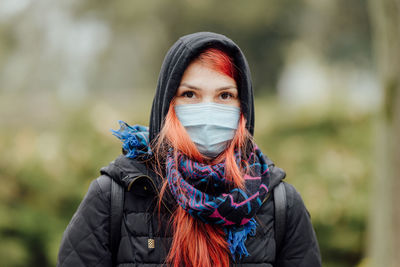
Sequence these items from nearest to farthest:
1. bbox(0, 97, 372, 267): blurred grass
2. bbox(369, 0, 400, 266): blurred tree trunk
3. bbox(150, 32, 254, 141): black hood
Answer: bbox(150, 32, 254, 141): black hood
bbox(369, 0, 400, 266): blurred tree trunk
bbox(0, 97, 372, 267): blurred grass

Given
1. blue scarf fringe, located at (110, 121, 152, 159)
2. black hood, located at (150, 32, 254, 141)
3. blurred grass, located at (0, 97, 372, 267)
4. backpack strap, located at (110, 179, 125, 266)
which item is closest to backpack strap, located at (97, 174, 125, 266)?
backpack strap, located at (110, 179, 125, 266)

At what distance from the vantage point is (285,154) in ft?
21.7

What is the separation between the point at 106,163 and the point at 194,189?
11.9ft

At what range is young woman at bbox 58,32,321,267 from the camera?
6.89ft

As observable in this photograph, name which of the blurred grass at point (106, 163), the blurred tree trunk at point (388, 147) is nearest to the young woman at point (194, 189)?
the blurred tree trunk at point (388, 147)

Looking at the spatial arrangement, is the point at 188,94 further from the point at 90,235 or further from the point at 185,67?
the point at 90,235

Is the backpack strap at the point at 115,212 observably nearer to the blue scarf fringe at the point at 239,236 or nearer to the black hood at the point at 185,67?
the black hood at the point at 185,67

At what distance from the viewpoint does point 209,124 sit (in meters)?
2.23

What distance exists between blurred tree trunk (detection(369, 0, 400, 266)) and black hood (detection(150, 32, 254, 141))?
3258 mm

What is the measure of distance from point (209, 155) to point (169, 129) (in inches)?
8.8

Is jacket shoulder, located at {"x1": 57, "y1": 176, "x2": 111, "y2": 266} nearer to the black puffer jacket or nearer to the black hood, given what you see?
the black puffer jacket

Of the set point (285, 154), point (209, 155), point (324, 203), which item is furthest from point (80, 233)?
point (285, 154)

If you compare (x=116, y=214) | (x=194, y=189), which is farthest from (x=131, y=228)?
(x=194, y=189)

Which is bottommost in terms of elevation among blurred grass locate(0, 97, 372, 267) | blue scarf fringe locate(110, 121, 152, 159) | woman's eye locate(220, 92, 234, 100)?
blurred grass locate(0, 97, 372, 267)
